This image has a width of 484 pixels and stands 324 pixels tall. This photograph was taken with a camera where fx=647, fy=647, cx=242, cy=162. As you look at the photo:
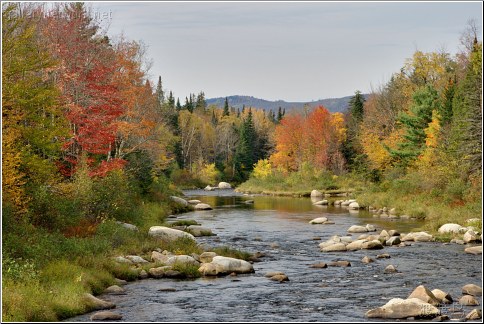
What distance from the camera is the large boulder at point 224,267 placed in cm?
2605

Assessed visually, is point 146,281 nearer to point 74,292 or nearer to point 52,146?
point 74,292

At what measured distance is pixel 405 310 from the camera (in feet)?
62.9

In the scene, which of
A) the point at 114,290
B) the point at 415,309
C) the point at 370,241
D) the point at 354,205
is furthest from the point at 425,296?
the point at 354,205

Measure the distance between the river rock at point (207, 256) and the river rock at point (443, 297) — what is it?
1047 centimetres

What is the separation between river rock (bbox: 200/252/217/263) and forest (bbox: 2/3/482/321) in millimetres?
3524

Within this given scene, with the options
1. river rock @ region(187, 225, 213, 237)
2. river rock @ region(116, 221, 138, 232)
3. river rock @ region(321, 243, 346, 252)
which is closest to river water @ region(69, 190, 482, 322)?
river rock @ region(321, 243, 346, 252)

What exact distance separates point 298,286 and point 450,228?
16503mm

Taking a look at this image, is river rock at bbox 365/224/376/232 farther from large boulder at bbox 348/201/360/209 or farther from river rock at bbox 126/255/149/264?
river rock at bbox 126/255/149/264

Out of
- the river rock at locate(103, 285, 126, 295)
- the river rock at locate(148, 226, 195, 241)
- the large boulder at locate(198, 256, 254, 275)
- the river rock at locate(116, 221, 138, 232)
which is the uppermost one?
the river rock at locate(116, 221, 138, 232)

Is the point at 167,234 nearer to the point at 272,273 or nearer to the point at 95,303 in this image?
the point at 272,273

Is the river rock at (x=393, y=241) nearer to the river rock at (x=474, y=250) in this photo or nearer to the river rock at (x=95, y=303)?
the river rock at (x=474, y=250)

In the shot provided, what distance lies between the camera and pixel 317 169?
87312 mm

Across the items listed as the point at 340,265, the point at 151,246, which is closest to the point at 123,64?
the point at 151,246

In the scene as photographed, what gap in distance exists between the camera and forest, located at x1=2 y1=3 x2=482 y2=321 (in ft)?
75.3
